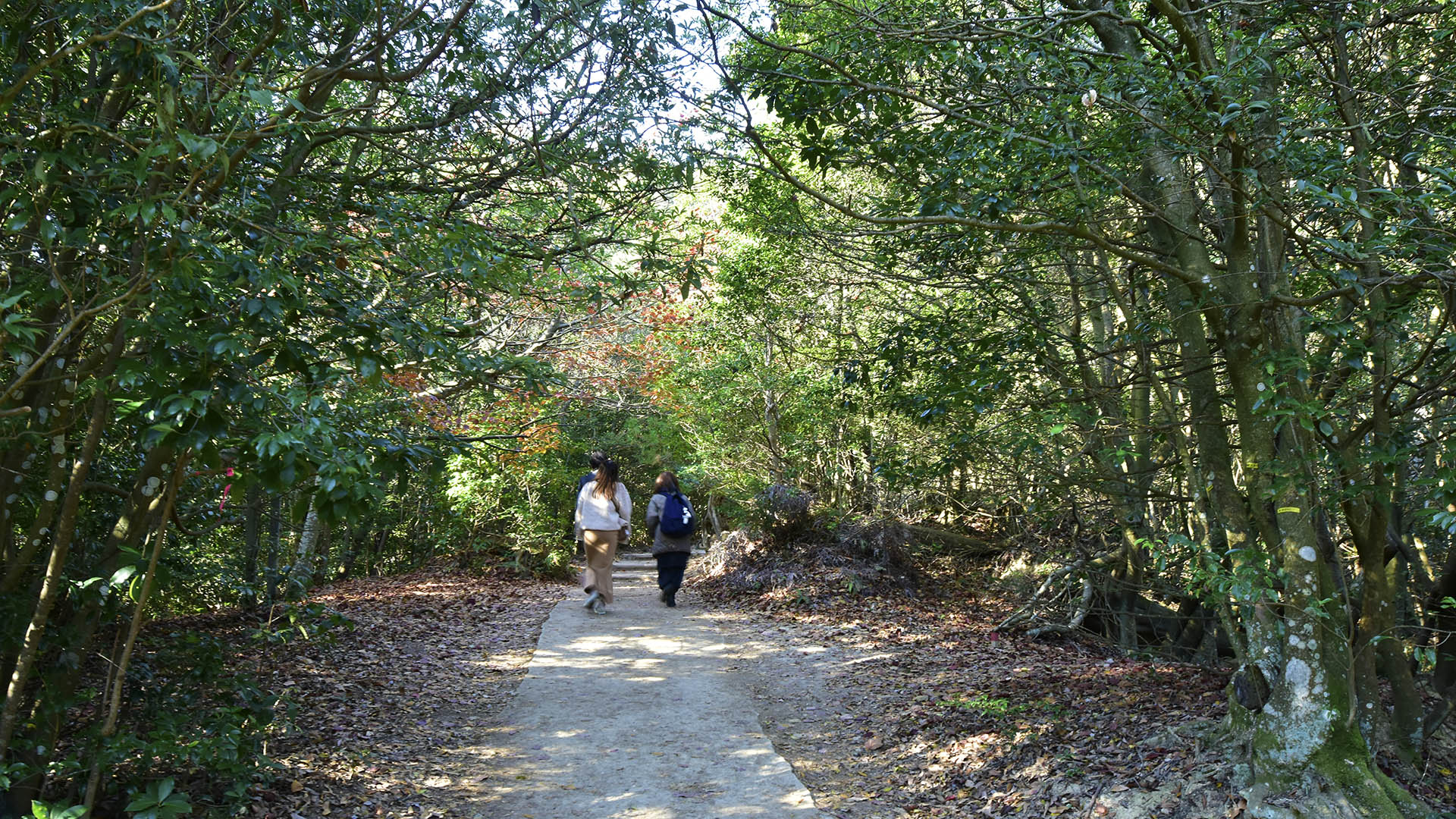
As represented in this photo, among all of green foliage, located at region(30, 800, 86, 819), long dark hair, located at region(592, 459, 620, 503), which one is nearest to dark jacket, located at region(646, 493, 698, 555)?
long dark hair, located at region(592, 459, 620, 503)

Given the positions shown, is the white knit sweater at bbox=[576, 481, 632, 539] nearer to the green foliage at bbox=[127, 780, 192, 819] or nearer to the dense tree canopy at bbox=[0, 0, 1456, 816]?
the dense tree canopy at bbox=[0, 0, 1456, 816]

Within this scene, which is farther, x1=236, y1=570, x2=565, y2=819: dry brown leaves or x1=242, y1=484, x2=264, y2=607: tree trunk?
x1=242, y1=484, x2=264, y2=607: tree trunk

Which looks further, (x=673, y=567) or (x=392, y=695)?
(x=673, y=567)

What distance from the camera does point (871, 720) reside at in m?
6.58

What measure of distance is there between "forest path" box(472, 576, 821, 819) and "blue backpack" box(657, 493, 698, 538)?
2134mm

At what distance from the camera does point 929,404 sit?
6.17m

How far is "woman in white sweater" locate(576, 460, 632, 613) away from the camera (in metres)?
10.1

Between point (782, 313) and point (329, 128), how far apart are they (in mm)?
8818

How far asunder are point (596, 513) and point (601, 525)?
0.54 feet

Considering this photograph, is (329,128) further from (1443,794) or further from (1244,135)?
(1443,794)

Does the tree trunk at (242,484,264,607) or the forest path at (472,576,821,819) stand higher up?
the tree trunk at (242,484,264,607)

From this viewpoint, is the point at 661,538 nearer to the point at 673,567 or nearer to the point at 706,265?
the point at 673,567

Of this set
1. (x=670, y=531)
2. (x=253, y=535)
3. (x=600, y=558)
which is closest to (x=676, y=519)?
(x=670, y=531)

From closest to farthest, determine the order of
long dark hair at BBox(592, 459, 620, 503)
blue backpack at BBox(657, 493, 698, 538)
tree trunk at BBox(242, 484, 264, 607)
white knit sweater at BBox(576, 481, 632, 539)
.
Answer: tree trunk at BBox(242, 484, 264, 607) < white knit sweater at BBox(576, 481, 632, 539) < long dark hair at BBox(592, 459, 620, 503) < blue backpack at BBox(657, 493, 698, 538)
